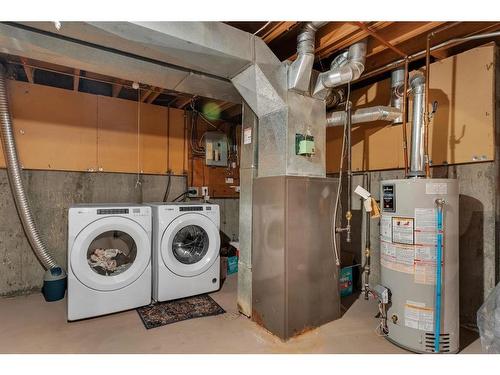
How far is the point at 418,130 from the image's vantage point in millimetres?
2029

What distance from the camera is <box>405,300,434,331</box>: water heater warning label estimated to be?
182 centimetres

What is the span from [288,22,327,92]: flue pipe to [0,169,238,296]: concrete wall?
7.78 feet

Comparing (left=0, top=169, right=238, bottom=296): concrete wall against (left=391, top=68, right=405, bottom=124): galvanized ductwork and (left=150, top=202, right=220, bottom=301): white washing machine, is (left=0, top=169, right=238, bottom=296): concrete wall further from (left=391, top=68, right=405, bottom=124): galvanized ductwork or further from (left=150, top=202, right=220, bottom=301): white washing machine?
(left=391, top=68, right=405, bottom=124): galvanized ductwork

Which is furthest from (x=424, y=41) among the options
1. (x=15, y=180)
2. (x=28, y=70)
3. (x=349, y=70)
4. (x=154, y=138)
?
(x=15, y=180)

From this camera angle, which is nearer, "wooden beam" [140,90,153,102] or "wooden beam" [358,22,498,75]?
"wooden beam" [358,22,498,75]

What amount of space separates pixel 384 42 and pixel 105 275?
122 inches

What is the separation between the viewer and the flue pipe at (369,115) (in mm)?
2471

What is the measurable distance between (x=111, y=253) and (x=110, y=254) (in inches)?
0.6

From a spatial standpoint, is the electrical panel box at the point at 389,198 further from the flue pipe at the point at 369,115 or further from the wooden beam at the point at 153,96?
the wooden beam at the point at 153,96

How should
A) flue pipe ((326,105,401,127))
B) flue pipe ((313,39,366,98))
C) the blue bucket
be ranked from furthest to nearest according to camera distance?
the blue bucket < flue pipe ((326,105,401,127)) < flue pipe ((313,39,366,98))

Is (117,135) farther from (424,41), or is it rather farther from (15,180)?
(424,41)

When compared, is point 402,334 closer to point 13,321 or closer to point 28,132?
point 13,321

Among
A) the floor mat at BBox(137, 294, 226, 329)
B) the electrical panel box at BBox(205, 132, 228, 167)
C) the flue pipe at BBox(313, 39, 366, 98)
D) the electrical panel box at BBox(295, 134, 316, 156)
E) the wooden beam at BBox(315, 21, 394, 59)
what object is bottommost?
the floor mat at BBox(137, 294, 226, 329)

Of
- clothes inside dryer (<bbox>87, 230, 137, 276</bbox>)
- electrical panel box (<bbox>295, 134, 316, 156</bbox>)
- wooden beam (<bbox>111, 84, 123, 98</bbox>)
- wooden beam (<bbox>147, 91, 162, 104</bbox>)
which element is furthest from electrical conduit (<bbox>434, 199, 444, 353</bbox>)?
wooden beam (<bbox>111, 84, 123, 98</bbox>)
